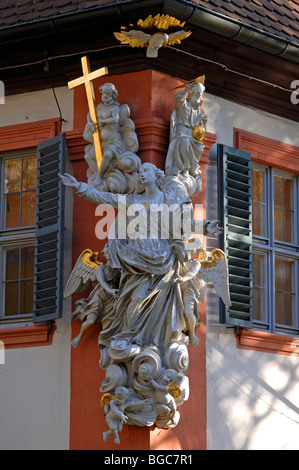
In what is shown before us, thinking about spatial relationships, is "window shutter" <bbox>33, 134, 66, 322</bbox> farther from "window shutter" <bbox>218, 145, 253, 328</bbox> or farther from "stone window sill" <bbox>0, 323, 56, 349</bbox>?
"window shutter" <bbox>218, 145, 253, 328</bbox>

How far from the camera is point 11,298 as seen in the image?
594 inches

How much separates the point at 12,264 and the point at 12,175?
3.07ft

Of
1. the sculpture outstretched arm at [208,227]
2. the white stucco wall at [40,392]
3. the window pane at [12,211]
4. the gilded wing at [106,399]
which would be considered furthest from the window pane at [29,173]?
the gilded wing at [106,399]

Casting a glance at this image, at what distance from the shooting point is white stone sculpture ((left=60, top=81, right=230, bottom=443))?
1359 centimetres

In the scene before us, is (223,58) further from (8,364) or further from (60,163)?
(8,364)

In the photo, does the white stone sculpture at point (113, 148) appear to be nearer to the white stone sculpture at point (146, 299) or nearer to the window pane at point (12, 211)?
the white stone sculpture at point (146, 299)

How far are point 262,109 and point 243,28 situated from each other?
1580 millimetres

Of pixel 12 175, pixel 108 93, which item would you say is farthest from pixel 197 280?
pixel 12 175

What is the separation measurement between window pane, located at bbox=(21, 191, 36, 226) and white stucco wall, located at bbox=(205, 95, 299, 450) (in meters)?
1.78

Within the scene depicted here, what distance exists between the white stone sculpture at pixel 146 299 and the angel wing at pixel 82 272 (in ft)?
0.10

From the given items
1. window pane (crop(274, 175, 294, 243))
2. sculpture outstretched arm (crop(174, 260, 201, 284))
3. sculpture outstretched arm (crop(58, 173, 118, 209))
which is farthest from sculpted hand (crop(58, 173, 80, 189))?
window pane (crop(274, 175, 294, 243))

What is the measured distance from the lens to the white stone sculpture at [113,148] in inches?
559

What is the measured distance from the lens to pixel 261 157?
15.7 meters
